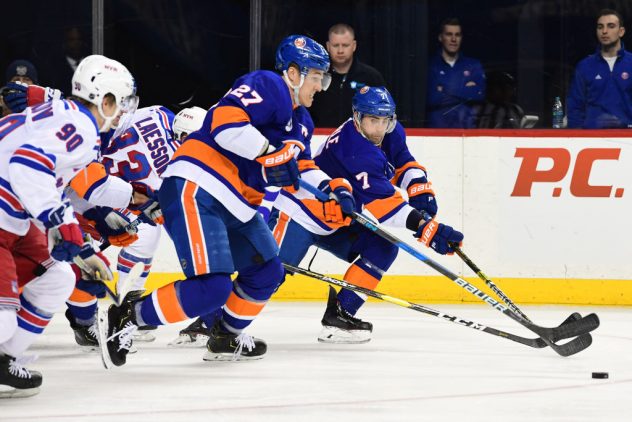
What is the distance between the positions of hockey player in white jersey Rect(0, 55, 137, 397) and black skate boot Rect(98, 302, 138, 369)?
223 millimetres

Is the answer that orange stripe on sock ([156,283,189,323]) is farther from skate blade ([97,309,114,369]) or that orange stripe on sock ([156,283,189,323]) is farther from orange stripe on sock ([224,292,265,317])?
orange stripe on sock ([224,292,265,317])

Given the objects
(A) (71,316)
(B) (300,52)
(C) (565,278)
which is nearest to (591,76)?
(C) (565,278)

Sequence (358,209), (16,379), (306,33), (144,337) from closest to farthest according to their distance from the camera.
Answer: (16,379) → (144,337) → (358,209) → (306,33)

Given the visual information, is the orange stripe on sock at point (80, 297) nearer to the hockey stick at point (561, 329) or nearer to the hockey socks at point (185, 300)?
the hockey socks at point (185, 300)

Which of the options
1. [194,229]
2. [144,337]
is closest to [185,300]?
[194,229]

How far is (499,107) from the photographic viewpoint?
6.83m

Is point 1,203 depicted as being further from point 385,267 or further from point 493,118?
point 493,118

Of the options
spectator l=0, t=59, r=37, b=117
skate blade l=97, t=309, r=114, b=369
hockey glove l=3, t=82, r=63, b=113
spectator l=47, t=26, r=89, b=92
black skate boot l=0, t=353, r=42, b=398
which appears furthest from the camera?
spectator l=47, t=26, r=89, b=92

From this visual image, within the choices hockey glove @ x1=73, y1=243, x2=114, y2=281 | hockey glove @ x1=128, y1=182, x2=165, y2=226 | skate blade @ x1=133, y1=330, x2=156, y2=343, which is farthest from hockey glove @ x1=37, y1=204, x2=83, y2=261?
skate blade @ x1=133, y1=330, x2=156, y2=343

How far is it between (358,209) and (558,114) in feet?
5.88

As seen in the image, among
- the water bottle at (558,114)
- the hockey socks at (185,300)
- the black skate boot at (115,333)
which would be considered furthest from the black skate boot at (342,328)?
the water bottle at (558,114)

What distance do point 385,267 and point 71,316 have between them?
4.05 ft

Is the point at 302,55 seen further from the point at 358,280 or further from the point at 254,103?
the point at 358,280

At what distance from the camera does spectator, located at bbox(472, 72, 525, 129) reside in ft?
22.3
